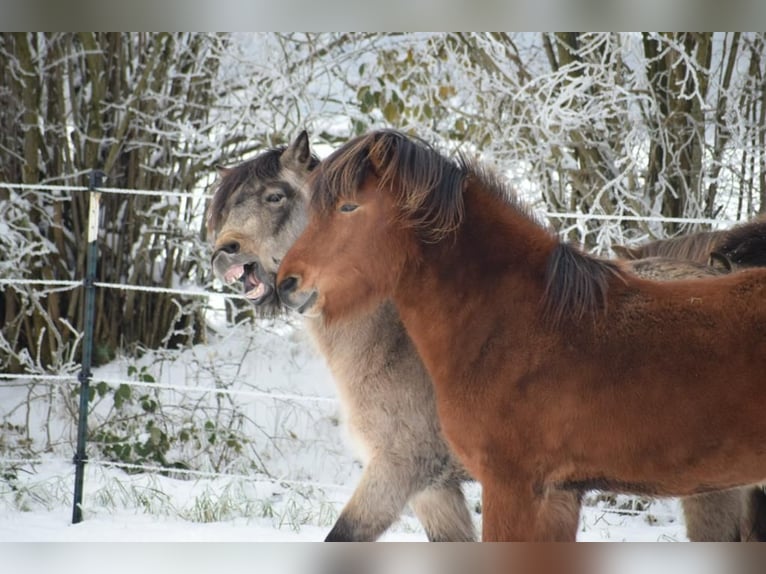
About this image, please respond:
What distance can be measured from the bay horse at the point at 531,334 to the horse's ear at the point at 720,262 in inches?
36.5

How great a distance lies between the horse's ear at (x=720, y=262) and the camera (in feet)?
11.9

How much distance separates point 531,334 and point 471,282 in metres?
0.27

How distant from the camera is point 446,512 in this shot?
3604 mm

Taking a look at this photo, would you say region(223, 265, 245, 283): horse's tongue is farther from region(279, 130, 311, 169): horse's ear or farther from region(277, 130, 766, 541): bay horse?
region(277, 130, 766, 541): bay horse

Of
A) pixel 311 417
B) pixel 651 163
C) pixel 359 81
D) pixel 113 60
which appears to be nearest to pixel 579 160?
pixel 651 163

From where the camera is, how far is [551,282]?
109 inches

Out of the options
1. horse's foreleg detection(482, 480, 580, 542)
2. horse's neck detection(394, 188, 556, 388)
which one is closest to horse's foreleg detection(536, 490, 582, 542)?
horse's foreleg detection(482, 480, 580, 542)

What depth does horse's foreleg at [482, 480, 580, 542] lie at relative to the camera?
256cm

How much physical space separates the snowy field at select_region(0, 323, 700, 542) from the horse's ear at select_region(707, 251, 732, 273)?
5.85 ft

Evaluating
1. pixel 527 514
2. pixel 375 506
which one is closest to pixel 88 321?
pixel 375 506

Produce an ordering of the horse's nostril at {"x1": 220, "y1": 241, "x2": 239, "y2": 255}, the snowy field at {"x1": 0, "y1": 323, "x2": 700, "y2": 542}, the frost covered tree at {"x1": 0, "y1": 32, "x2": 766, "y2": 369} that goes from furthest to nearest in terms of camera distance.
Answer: the frost covered tree at {"x1": 0, "y1": 32, "x2": 766, "y2": 369} < the snowy field at {"x1": 0, "y1": 323, "x2": 700, "y2": 542} < the horse's nostril at {"x1": 220, "y1": 241, "x2": 239, "y2": 255}

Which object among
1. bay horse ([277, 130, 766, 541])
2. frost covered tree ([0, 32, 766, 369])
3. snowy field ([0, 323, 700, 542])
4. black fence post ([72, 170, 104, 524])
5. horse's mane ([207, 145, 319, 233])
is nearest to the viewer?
bay horse ([277, 130, 766, 541])

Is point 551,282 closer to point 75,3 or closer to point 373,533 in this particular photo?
point 373,533

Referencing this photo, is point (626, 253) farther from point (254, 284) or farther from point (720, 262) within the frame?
point (254, 284)
